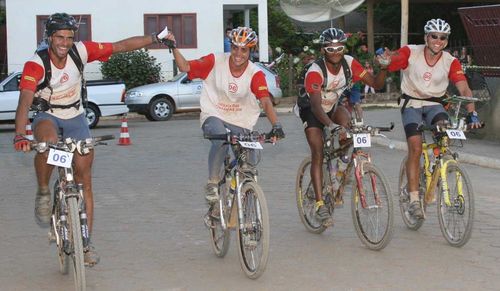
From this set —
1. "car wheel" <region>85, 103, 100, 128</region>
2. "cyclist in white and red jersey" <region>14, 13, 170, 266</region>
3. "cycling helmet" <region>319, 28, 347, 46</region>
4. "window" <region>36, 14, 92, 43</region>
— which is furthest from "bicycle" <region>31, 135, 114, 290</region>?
"window" <region>36, 14, 92, 43</region>

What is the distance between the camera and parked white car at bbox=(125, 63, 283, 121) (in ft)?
89.7

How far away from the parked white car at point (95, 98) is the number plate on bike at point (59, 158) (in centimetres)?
1762

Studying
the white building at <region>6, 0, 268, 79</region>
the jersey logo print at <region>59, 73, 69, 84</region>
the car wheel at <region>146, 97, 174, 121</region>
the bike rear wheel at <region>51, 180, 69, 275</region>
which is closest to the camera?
the bike rear wheel at <region>51, 180, 69, 275</region>

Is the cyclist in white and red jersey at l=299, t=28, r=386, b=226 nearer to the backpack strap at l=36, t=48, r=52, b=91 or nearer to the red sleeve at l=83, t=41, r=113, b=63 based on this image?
the red sleeve at l=83, t=41, r=113, b=63

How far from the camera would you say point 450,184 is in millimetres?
8641

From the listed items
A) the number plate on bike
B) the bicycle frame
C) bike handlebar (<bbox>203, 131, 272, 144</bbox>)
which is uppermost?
bike handlebar (<bbox>203, 131, 272, 144</bbox>)

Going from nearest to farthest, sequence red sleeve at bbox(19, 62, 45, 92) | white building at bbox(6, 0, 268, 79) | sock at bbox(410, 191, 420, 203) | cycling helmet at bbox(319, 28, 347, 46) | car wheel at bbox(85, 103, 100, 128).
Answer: red sleeve at bbox(19, 62, 45, 92) < cycling helmet at bbox(319, 28, 347, 46) < sock at bbox(410, 191, 420, 203) < car wheel at bbox(85, 103, 100, 128) < white building at bbox(6, 0, 268, 79)

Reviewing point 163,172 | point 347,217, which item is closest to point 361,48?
point 163,172

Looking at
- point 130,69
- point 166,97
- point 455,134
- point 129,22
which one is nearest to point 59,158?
point 455,134

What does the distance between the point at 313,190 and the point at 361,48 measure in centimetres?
2494

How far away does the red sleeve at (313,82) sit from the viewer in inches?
350

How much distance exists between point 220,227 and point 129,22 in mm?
25686

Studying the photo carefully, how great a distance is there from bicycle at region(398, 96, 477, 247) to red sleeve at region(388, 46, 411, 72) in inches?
19.5

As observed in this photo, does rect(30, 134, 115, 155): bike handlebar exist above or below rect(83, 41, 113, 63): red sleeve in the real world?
below
